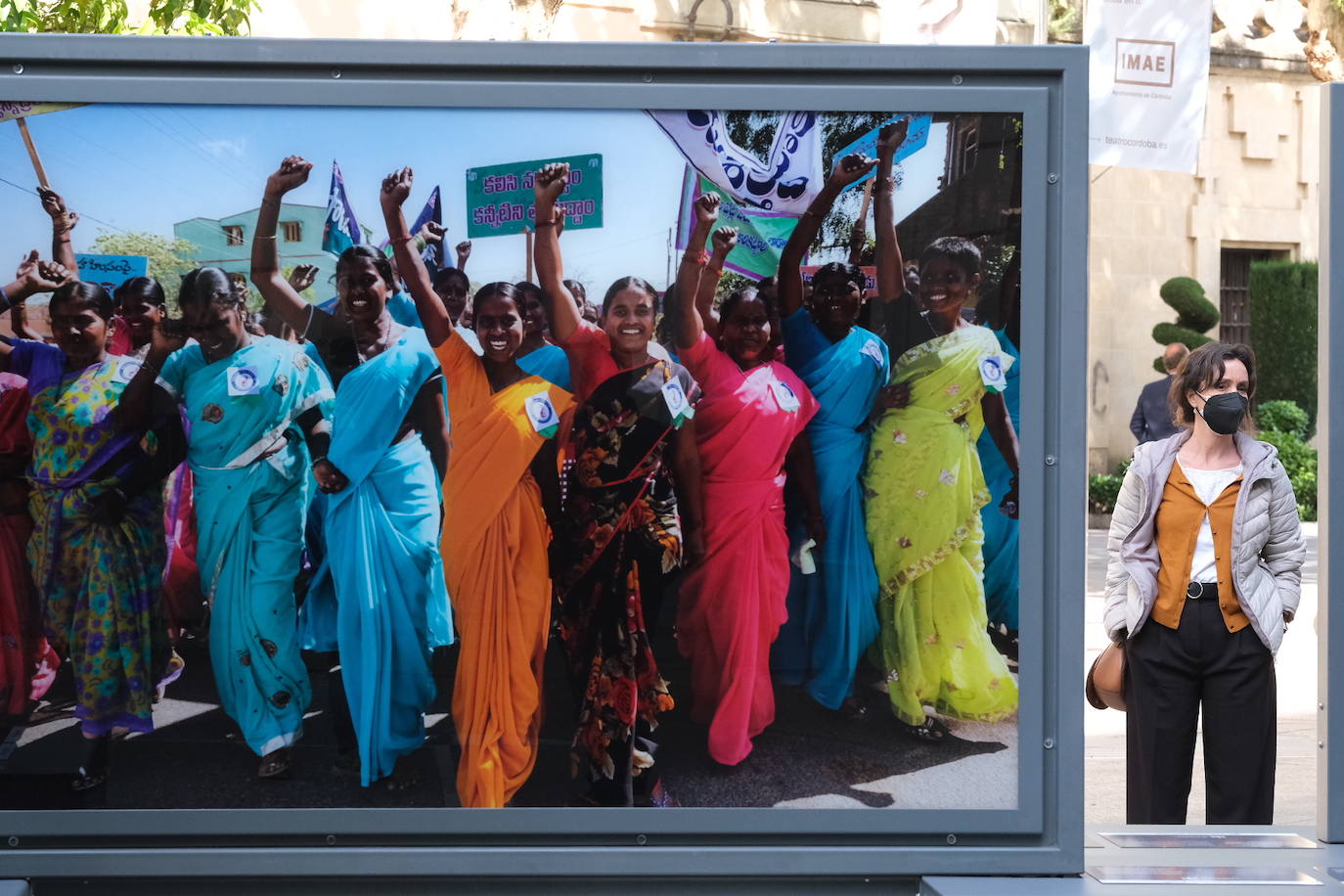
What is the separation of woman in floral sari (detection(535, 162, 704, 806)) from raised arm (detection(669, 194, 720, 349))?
0.31ft

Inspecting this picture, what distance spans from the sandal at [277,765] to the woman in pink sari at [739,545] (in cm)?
85

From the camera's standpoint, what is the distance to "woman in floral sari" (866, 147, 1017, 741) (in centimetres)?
285

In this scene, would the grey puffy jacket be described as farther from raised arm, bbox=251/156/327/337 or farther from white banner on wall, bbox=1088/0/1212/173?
white banner on wall, bbox=1088/0/1212/173

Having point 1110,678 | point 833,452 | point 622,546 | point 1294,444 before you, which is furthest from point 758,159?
point 1294,444

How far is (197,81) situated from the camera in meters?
2.76

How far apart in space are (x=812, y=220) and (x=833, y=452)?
0.49m

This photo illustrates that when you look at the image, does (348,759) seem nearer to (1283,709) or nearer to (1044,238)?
(1044,238)

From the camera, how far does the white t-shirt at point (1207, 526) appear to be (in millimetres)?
4477

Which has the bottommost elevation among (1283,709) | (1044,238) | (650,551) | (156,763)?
(1283,709)

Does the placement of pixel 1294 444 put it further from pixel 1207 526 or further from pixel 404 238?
pixel 404 238

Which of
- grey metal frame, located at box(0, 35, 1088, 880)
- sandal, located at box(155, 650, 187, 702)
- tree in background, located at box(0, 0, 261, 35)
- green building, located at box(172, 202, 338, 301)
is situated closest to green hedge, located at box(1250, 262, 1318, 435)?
tree in background, located at box(0, 0, 261, 35)

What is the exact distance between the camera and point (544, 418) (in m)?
2.84

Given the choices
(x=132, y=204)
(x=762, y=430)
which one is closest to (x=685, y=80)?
(x=762, y=430)

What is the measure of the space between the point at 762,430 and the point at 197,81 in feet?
4.46
